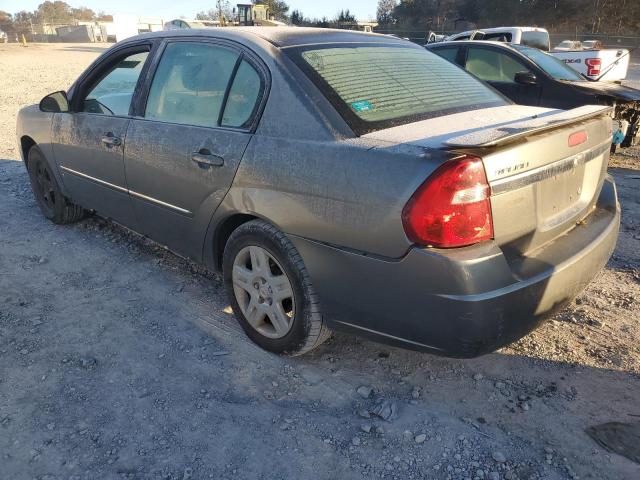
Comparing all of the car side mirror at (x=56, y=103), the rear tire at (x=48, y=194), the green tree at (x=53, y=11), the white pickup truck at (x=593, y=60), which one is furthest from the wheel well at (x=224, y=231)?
the green tree at (x=53, y=11)

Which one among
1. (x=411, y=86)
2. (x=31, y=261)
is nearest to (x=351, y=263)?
(x=411, y=86)

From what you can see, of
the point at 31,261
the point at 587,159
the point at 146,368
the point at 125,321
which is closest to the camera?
the point at 587,159

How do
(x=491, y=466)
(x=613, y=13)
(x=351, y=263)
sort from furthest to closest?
(x=613, y=13) < (x=351, y=263) < (x=491, y=466)

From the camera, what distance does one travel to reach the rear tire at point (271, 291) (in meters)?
2.50

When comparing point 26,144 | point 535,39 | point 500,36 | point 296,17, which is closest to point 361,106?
point 26,144

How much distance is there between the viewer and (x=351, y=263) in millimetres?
2236

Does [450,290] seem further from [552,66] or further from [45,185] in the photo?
[552,66]

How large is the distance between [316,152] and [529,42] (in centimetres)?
1149

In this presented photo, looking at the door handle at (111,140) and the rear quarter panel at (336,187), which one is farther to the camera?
the door handle at (111,140)

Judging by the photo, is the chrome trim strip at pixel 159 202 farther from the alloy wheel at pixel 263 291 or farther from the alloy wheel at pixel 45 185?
the alloy wheel at pixel 45 185

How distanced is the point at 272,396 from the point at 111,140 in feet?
6.92

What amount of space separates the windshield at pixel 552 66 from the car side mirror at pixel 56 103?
5997 mm

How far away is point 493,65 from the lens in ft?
24.9

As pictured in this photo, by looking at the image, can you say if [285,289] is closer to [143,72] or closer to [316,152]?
[316,152]
